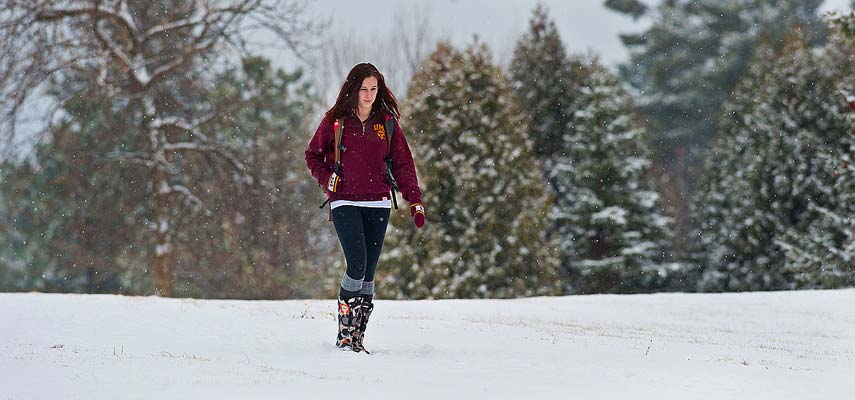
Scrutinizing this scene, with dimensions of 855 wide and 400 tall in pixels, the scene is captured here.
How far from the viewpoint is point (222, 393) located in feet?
15.8

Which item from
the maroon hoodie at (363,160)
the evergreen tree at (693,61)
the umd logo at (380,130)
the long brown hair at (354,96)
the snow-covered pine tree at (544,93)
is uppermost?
the evergreen tree at (693,61)

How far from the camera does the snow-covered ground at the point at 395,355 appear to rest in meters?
5.11

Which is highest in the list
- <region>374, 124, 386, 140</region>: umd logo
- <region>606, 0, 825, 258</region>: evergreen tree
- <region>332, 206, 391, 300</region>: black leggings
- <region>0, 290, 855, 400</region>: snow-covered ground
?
<region>606, 0, 825, 258</region>: evergreen tree

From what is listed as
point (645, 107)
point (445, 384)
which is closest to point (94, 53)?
point (445, 384)

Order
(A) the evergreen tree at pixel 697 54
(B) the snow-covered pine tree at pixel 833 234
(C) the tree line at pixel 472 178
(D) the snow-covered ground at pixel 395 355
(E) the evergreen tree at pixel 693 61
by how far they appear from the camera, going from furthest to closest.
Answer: (A) the evergreen tree at pixel 697 54 < (E) the evergreen tree at pixel 693 61 < (B) the snow-covered pine tree at pixel 833 234 < (C) the tree line at pixel 472 178 < (D) the snow-covered ground at pixel 395 355

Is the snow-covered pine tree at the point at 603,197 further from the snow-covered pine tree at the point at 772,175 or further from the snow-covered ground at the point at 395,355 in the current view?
the snow-covered ground at the point at 395,355

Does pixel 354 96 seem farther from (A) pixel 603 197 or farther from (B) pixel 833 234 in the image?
(A) pixel 603 197

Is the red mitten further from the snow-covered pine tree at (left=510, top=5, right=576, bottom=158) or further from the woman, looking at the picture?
the snow-covered pine tree at (left=510, top=5, right=576, bottom=158)

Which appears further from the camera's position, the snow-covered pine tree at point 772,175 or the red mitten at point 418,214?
the snow-covered pine tree at point 772,175

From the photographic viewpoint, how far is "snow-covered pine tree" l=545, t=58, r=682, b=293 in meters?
24.6

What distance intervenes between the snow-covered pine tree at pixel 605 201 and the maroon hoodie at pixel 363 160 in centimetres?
1784

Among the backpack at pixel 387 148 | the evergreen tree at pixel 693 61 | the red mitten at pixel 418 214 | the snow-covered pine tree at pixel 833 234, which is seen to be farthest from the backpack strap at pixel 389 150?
the evergreen tree at pixel 693 61

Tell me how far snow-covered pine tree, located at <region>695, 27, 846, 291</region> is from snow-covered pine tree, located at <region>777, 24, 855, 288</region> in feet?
0.51

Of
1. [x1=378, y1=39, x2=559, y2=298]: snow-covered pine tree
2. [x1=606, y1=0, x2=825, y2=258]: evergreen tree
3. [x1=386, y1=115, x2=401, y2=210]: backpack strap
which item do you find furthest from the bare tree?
[x1=606, y1=0, x2=825, y2=258]: evergreen tree
